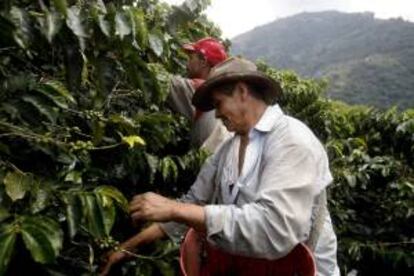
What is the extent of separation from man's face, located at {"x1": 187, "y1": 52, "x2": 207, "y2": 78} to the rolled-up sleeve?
2077mm

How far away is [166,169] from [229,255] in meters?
1.05

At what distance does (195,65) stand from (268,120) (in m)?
1.82

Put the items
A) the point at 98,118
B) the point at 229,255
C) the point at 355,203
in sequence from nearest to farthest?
1. the point at 229,255
2. the point at 98,118
3. the point at 355,203

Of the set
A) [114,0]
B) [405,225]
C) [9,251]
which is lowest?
[405,225]

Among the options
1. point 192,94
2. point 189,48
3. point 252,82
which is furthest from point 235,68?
point 189,48

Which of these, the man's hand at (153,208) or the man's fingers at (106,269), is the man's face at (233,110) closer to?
the man's hand at (153,208)

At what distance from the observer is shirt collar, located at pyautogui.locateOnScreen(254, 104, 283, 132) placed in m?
2.69

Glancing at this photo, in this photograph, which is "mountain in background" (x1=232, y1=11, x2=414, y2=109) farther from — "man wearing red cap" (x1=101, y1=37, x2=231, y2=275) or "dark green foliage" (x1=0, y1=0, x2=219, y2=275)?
"dark green foliage" (x1=0, y1=0, x2=219, y2=275)

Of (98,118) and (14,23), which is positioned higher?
(14,23)

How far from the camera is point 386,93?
68.6 metres

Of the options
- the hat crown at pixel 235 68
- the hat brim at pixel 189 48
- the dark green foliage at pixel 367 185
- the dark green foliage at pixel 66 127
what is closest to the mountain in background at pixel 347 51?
the dark green foliage at pixel 367 185

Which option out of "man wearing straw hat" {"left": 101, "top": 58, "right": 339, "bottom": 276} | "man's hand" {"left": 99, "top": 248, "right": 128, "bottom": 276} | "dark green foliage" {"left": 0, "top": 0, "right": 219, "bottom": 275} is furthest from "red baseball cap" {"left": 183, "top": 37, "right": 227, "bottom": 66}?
"man's hand" {"left": 99, "top": 248, "right": 128, "bottom": 276}

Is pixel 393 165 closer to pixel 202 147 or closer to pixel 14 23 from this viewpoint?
pixel 202 147

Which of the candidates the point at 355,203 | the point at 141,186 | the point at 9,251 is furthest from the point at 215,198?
the point at 355,203
